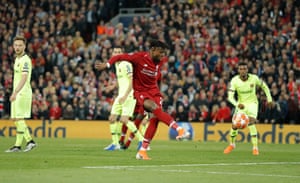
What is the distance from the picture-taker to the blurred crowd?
30.5 meters

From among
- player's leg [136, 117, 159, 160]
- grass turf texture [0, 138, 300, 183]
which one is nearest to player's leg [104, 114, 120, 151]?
grass turf texture [0, 138, 300, 183]

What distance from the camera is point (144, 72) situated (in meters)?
16.2

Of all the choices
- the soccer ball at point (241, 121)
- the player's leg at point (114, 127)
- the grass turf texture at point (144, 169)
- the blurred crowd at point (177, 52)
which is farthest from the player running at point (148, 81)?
the blurred crowd at point (177, 52)

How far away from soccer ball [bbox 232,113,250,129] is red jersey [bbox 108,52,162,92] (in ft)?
15.3

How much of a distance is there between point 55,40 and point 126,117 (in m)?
17.3

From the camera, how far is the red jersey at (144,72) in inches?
632

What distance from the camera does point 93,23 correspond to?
38812 millimetres

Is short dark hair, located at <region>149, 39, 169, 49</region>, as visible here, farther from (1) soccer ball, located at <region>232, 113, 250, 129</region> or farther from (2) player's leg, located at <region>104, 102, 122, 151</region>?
(2) player's leg, located at <region>104, 102, 122, 151</region>

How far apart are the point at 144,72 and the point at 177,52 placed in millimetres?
17303

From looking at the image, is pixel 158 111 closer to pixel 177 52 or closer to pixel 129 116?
pixel 129 116

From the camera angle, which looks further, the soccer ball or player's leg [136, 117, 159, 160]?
the soccer ball

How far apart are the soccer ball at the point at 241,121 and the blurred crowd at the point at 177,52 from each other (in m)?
8.70

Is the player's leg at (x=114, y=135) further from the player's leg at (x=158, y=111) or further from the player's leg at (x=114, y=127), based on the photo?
the player's leg at (x=158, y=111)

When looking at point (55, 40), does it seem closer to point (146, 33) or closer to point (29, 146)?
point (146, 33)
